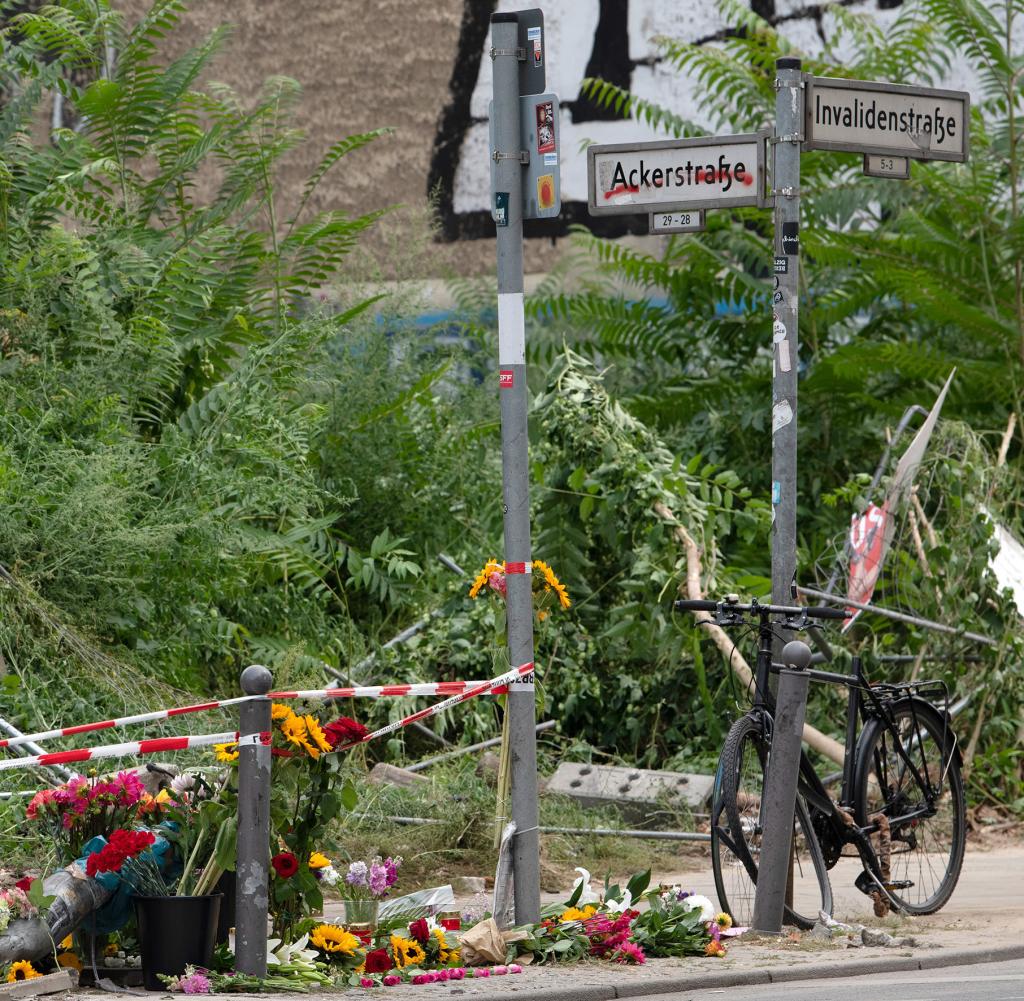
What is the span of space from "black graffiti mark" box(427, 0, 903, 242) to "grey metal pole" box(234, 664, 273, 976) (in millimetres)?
15349

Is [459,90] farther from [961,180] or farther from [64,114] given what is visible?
[961,180]

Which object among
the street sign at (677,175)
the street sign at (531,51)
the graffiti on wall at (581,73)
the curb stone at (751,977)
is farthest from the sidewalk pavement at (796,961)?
the graffiti on wall at (581,73)

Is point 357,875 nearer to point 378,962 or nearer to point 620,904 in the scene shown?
point 378,962

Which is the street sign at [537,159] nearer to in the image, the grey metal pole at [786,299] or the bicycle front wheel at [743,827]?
the grey metal pole at [786,299]

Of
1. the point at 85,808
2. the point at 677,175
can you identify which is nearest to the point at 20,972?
the point at 85,808

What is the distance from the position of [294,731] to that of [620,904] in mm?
1573

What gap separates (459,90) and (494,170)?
1531 cm

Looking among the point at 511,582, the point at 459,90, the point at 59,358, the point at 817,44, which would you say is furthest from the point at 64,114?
the point at 511,582

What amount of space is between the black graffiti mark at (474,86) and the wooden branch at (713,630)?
33.4 ft

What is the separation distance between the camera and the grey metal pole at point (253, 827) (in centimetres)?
543

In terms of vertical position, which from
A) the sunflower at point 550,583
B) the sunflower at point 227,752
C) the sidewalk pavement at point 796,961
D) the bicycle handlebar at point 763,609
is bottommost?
the sidewalk pavement at point 796,961

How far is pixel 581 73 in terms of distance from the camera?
21.0m

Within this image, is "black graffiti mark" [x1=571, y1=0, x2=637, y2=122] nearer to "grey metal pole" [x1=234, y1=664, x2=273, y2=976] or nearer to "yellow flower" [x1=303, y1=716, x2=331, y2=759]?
"yellow flower" [x1=303, y1=716, x2=331, y2=759]

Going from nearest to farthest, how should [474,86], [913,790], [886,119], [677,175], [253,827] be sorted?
[253,827]
[677,175]
[886,119]
[913,790]
[474,86]
